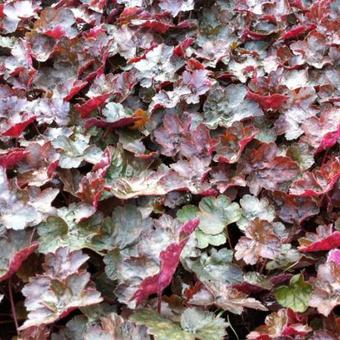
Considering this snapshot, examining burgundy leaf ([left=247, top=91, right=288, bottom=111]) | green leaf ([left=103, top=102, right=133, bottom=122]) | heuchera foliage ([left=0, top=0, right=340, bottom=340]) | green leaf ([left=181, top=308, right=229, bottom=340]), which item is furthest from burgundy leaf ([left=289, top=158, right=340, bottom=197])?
green leaf ([left=103, top=102, right=133, bottom=122])

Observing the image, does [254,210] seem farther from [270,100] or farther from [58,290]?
[58,290]

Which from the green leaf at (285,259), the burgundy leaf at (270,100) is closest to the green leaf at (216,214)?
the green leaf at (285,259)

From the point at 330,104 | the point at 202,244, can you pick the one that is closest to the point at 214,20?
the point at 330,104

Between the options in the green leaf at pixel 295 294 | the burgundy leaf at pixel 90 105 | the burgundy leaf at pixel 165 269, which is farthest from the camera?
the burgundy leaf at pixel 90 105

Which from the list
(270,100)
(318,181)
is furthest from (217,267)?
(270,100)

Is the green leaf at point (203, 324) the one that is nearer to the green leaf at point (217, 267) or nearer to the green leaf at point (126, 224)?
the green leaf at point (217, 267)

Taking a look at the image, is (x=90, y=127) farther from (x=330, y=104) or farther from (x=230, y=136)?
(x=330, y=104)

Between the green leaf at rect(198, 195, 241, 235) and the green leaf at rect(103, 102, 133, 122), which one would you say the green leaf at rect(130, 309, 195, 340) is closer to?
the green leaf at rect(198, 195, 241, 235)

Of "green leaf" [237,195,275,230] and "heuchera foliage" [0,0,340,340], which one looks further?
"green leaf" [237,195,275,230]
